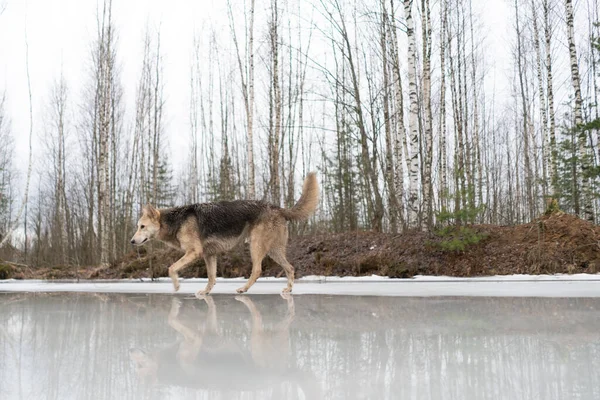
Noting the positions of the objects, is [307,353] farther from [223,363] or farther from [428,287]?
[428,287]

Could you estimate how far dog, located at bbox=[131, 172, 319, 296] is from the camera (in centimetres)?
798

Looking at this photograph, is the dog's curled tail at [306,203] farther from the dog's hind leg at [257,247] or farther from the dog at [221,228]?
the dog's hind leg at [257,247]

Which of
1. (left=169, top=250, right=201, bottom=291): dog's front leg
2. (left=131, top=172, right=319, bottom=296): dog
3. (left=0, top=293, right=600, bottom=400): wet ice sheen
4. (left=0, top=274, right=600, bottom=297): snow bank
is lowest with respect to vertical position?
(left=0, top=274, right=600, bottom=297): snow bank

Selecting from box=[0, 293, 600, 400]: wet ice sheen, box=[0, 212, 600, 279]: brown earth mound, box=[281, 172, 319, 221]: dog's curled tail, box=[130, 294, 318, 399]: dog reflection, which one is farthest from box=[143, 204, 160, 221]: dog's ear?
box=[0, 212, 600, 279]: brown earth mound

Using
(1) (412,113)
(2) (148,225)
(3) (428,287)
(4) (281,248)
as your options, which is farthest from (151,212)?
(1) (412,113)

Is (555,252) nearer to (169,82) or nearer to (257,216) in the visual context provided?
(257,216)

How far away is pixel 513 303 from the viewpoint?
18.9 ft

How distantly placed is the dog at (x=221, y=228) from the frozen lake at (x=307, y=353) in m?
2.72

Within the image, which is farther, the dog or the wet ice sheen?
the dog

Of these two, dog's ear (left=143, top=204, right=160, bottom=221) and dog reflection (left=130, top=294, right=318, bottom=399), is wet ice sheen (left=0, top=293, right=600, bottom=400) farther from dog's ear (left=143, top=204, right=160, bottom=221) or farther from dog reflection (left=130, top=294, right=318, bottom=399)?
dog's ear (left=143, top=204, right=160, bottom=221)

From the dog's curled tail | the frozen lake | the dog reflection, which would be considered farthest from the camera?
the dog's curled tail

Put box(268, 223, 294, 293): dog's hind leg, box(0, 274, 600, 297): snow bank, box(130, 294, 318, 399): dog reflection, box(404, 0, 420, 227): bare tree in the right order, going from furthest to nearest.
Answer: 1. box(404, 0, 420, 227): bare tree
2. box(268, 223, 294, 293): dog's hind leg
3. box(0, 274, 600, 297): snow bank
4. box(130, 294, 318, 399): dog reflection

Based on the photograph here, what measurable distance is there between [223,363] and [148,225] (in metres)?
5.71

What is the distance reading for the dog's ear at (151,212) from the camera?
791cm
